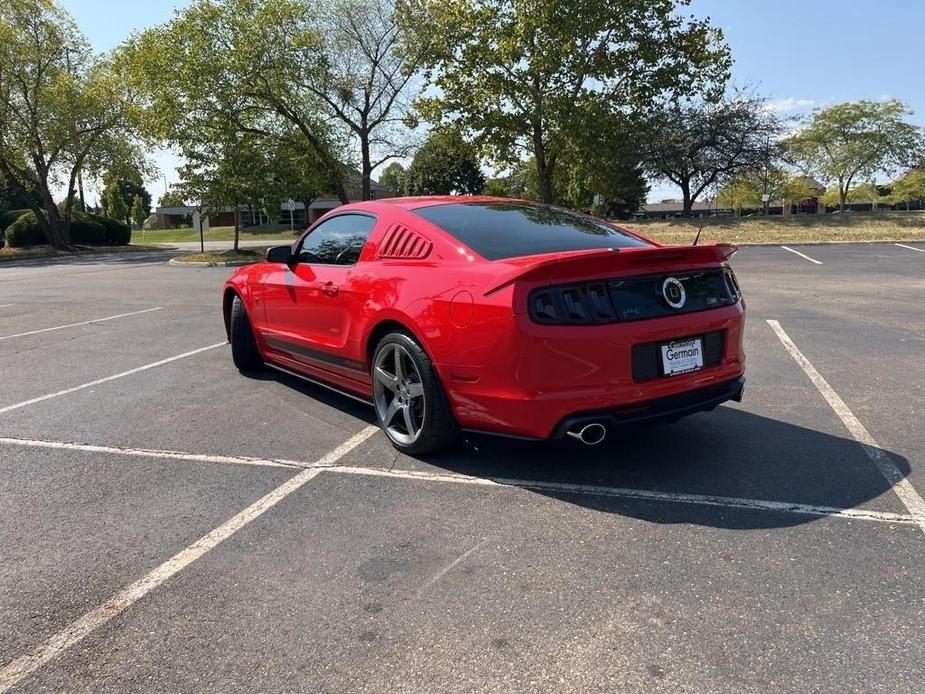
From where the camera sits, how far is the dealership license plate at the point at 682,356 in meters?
3.59

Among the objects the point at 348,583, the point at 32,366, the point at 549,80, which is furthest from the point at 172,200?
the point at 348,583

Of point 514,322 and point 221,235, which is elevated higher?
point 221,235

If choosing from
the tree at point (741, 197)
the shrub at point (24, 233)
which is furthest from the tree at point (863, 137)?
the shrub at point (24, 233)

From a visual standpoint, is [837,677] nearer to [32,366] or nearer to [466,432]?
[466,432]

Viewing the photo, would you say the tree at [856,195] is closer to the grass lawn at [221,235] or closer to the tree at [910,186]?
the tree at [910,186]

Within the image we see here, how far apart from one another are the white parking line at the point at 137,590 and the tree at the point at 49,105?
37.0 meters

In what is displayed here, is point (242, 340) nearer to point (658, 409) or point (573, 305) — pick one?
point (573, 305)

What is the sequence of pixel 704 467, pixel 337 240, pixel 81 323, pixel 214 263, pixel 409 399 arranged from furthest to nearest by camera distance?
1. pixel 214 263
2. pixel 81 323
3. pixel 337 240
4. pixel 409 399
5. pixel 704 467

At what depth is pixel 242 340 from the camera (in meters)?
6.17

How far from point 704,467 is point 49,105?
125ft

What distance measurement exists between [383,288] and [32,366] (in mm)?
4863

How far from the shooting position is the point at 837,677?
6.98 ft

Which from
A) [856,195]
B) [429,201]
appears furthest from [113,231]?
[856,195]

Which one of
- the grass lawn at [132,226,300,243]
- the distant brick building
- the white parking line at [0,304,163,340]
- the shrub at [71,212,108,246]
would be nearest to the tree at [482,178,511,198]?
the distant brick building
